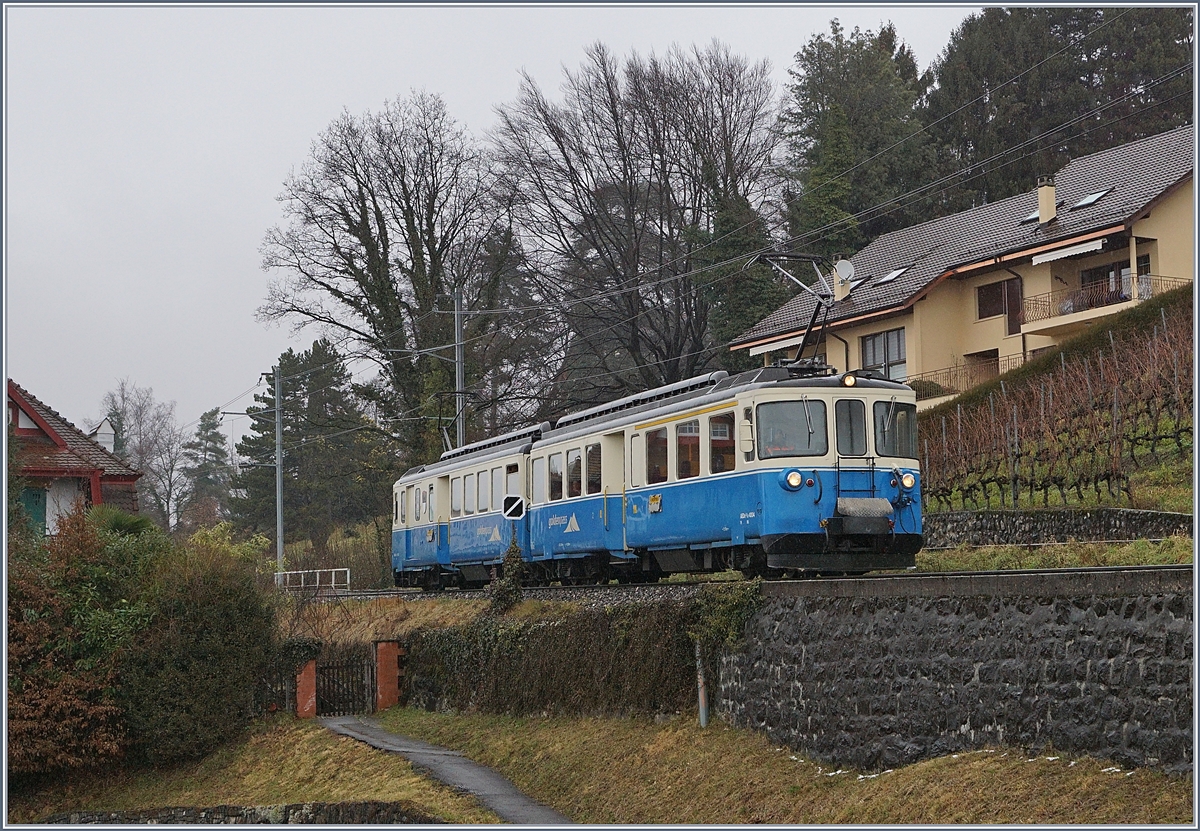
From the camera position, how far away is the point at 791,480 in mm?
15969

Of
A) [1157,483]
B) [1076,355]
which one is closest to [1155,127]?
[1076,355]

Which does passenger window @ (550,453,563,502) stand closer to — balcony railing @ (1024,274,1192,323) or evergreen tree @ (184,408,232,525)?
balcony railing @ (1024,274,1192,323)

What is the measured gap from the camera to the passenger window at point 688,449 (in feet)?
57.2

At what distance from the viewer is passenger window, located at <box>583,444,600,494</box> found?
66.5 ft

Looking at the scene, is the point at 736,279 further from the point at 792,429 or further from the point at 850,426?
the point at 792,429

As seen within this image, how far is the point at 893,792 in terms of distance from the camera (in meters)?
11.1

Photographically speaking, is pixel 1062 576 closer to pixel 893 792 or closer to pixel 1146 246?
pixel 893 792

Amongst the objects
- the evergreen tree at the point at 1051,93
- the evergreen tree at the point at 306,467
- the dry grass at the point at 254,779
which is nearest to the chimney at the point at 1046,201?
the evergreen tree at the point at 1051,93

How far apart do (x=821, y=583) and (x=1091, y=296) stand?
2430 cm

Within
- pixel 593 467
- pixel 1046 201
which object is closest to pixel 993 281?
Result: pixel 1046 201

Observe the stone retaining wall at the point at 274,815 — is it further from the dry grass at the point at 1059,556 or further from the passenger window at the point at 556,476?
the dry grass at the point at 1059,556

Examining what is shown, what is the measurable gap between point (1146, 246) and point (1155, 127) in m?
18.7

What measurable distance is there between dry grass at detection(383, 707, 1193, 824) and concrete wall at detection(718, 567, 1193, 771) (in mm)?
223

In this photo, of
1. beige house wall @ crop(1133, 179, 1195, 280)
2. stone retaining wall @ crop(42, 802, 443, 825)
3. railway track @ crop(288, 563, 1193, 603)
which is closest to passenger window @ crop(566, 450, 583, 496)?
railway track @ crop(288, 563, 1193, 603)
